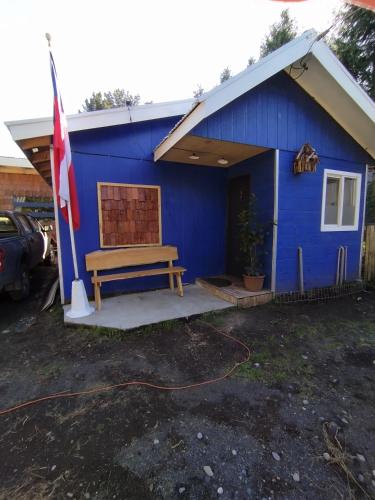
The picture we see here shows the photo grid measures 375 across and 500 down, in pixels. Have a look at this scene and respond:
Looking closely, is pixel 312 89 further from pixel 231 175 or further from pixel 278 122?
pixel 231 175

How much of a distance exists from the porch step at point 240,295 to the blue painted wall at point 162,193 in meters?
0.88

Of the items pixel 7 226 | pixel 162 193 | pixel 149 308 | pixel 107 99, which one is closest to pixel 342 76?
pixel 162 193

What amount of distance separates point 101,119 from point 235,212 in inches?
122

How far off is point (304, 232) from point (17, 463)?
490 cm

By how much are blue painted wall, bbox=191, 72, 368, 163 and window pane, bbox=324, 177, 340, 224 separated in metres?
0.53

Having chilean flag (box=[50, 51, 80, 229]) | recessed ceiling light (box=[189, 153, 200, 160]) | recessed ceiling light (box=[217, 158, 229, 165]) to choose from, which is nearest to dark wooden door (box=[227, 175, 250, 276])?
recessed ceiling light (box=[217, 158, 229, 165])

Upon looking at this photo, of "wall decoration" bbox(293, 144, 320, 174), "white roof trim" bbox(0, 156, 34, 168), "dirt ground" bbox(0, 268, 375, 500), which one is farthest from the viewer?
"white roof trim" bbox(0, 156, 34, 168)

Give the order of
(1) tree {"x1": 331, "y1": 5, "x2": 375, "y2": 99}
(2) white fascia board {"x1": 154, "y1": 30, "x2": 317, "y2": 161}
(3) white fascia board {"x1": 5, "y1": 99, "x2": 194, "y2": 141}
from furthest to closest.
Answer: (1) tree {"x1": 331, "y1": 5, "x2": 375, "y2": 99} < (3) white fascia board {"x1": 5, "y1": 99, "x2": 194, "y2": 141} < (2) white fascia board {"x1": 154, "y1": 30, "x2": 317, "y2": 161}

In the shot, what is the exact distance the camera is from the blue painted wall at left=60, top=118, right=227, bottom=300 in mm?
4016

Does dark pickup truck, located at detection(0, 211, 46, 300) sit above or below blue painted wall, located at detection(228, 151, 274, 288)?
below

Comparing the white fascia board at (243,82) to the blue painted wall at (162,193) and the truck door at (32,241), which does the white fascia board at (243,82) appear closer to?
the blue painted wall at (162,193)

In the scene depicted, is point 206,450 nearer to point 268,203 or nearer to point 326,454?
point 326,454

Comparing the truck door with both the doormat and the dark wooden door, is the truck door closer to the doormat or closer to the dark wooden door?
the doormat

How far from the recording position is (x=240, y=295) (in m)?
4.14
